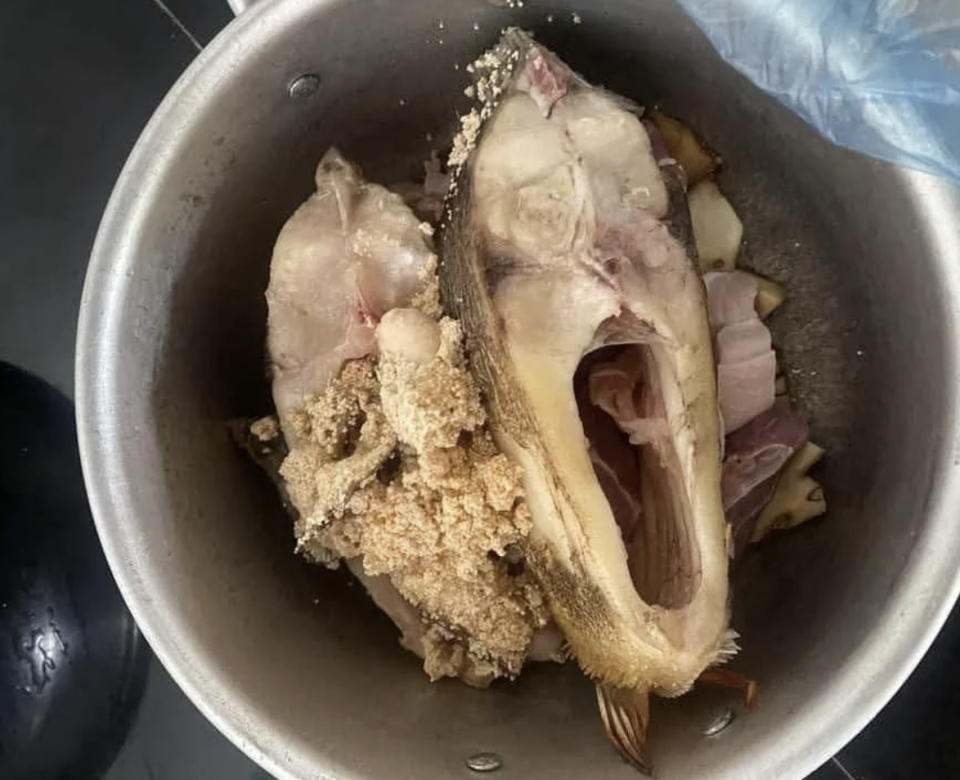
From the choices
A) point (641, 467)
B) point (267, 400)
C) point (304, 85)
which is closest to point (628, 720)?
point (641, 467)

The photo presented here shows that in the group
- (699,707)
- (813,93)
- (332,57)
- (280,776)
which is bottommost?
(699,707)

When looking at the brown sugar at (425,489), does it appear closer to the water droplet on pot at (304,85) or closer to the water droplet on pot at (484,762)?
the water droplet on pot at (484,762)

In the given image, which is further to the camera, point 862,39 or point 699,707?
point 699,707

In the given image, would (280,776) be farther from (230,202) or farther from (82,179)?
(82,179)

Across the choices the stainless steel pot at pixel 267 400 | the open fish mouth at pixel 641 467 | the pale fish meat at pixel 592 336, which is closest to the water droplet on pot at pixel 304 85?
the stainless steel pot at pixel 267 400

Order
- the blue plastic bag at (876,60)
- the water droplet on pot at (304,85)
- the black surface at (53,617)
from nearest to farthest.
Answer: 1. the blue plastic bag at (876,60)
2. the water droplet on pot at (304,85)
3. the black surface at (53,617)

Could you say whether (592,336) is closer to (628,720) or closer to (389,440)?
(389,440)

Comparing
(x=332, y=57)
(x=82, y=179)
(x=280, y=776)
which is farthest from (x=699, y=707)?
(x=82, y=179)
